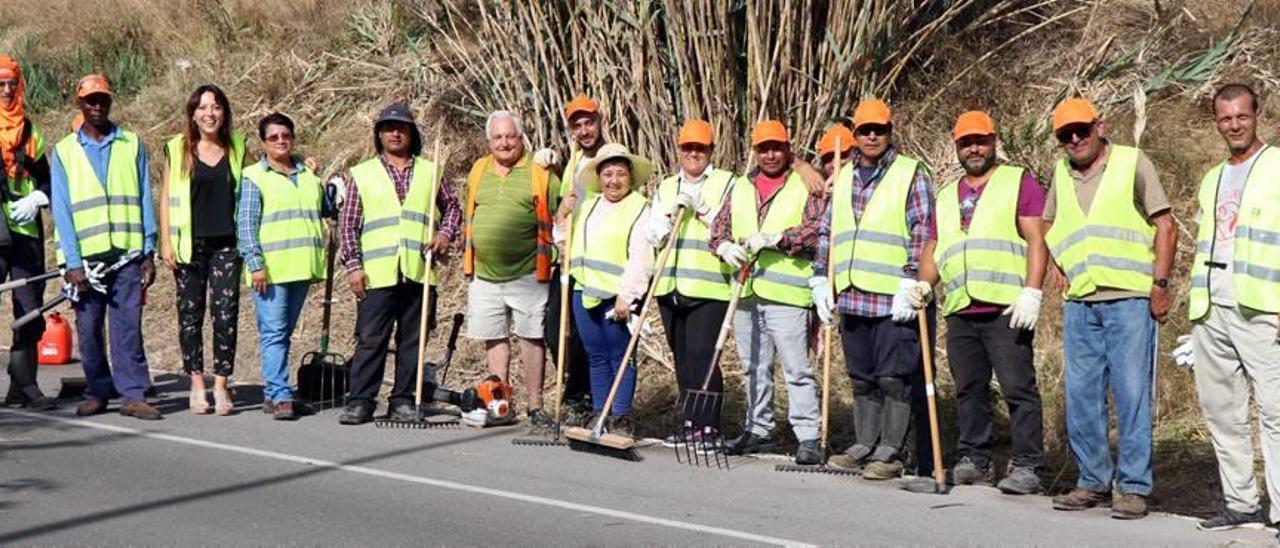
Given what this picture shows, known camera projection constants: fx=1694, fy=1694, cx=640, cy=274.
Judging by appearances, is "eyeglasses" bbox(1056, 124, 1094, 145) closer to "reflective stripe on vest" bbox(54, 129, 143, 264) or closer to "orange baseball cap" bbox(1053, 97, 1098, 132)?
"orange baseball cap" bbox(1053, 97, 1098, 132)

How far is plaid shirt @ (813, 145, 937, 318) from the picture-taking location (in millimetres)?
8859

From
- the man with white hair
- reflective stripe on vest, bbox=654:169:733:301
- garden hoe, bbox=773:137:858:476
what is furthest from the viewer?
the man with white hair

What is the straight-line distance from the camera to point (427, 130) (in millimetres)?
16625

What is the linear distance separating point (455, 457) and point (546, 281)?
1.60 meters

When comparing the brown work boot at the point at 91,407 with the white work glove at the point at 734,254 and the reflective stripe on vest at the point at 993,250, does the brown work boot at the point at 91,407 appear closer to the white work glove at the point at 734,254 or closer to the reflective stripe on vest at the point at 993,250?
the white work glove at the point at 734,254

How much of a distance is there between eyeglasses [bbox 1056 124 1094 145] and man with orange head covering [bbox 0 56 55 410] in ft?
21.4

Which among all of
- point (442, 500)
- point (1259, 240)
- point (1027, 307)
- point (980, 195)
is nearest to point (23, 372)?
point (442, 500)

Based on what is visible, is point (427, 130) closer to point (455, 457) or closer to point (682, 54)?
point (682, 54)

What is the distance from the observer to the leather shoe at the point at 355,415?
34.6 feet

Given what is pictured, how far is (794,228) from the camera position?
30.8 ft

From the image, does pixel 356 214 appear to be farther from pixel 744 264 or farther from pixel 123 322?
pixel 744 264

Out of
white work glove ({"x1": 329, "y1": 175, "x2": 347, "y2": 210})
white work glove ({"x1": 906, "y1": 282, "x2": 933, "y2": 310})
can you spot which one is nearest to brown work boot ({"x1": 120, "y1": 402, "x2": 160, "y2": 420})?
white work glove ({"x1": 329, "y1": 175, "x2": 347, "y2": 210})

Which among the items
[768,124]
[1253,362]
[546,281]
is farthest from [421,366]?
[1253,362]

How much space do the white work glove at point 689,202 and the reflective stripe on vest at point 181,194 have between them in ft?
9.58
